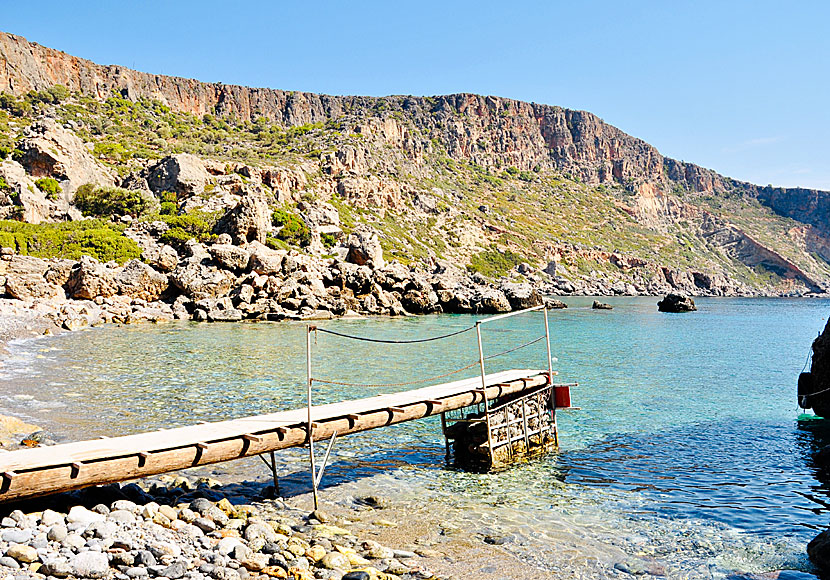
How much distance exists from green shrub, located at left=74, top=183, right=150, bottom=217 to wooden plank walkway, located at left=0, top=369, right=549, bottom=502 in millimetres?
58527

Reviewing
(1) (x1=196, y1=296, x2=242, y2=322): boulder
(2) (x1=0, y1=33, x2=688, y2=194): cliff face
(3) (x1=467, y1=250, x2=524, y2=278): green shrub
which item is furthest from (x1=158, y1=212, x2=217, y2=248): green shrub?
(2) (x1=0, y1=33, x2=688, y2=194): cliff face

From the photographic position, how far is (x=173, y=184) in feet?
219

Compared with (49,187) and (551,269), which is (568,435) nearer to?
(49,187)

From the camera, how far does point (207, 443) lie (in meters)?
8.80

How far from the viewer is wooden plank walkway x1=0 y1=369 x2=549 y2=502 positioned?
7238 millimetres

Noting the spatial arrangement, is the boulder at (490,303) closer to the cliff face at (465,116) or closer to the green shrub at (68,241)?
the green shrub at (68,241)

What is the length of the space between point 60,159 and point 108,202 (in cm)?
869

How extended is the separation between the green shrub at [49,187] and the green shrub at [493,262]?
2362 inches

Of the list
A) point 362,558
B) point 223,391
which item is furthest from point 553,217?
point 362,558

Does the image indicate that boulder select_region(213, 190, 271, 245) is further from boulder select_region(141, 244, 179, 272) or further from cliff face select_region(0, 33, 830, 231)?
cliff face select_region(0, 33, 830, 231)

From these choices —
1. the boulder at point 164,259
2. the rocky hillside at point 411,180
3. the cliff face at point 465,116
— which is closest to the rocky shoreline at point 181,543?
the boulder at point 164,259

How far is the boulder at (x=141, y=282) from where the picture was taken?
1673 inches

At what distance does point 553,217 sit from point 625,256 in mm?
20684

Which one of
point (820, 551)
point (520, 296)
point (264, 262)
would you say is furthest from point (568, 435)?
point (520, 296)
